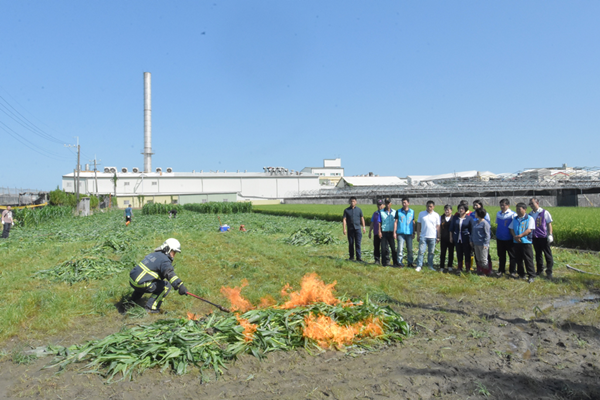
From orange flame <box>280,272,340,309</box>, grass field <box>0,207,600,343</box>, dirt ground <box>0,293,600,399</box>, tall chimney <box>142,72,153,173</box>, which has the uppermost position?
tall chimney <box>142,72,153,173</box>

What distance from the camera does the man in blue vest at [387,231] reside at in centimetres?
1101

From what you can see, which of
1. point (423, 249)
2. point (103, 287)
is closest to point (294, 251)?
point (423, 249)

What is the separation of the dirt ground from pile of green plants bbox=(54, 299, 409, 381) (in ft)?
0.53

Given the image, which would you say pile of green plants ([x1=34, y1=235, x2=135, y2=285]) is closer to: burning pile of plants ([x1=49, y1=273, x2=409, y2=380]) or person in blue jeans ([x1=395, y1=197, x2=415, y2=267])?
burning pile of plants ([x1=49, y1=273, x2=409, y2=380])

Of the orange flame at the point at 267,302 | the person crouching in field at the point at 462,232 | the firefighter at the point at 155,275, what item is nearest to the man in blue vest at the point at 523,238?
the person crouching in field at the point at 462,232

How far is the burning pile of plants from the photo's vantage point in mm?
5070

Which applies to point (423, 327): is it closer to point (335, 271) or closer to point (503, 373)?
point (503, 373)

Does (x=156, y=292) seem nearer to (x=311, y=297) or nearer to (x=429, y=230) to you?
(x=311, y=297)

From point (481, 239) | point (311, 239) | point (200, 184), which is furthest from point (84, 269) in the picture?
point (200, 184)

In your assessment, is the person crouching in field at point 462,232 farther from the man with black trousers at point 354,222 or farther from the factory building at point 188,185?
the factory building at point 188,185

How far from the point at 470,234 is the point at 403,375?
630cm

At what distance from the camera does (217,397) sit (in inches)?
171

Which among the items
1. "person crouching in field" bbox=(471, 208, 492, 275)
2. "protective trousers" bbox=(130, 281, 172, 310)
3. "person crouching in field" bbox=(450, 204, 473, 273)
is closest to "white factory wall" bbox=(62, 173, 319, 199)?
"person crouching in field" bbox=(450, 204, 473, 273)

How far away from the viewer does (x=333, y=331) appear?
18.4 ft
